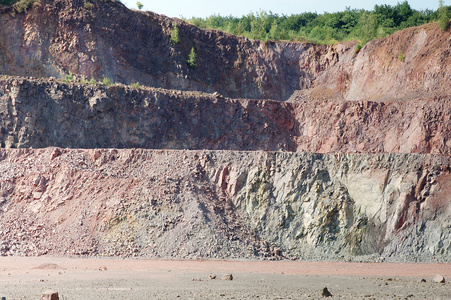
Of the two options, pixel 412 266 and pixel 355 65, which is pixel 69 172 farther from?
pixel 355 65

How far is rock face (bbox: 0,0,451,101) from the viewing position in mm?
45625

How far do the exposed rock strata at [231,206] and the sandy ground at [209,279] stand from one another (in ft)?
5.18

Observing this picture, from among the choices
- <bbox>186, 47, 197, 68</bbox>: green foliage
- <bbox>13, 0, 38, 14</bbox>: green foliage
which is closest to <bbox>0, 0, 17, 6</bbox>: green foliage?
<bbox>13, 0, 38, 14</bbox>: green foliage

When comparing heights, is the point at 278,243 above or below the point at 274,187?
below

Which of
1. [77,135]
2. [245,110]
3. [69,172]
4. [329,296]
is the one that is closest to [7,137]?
[77,135]

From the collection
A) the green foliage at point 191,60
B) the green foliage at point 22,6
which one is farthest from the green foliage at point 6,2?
the green foliage at point 191,60

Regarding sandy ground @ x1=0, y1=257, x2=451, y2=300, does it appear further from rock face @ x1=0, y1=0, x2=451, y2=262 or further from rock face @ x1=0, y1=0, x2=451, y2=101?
rock face @ x1=0, y1=0, x2=451, y2=101

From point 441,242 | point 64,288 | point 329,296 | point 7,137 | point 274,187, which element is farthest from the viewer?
point 7,137

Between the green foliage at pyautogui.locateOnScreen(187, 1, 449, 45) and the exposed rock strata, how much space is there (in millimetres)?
24925

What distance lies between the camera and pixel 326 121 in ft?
145

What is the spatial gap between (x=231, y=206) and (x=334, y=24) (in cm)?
4402

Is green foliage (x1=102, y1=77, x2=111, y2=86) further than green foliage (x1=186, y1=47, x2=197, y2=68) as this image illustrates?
No

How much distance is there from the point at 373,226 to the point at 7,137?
21067mm

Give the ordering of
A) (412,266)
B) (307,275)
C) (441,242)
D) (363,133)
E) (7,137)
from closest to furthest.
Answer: (307,275)
(412,266)
(441,242)
(7,137)
(363,133)
